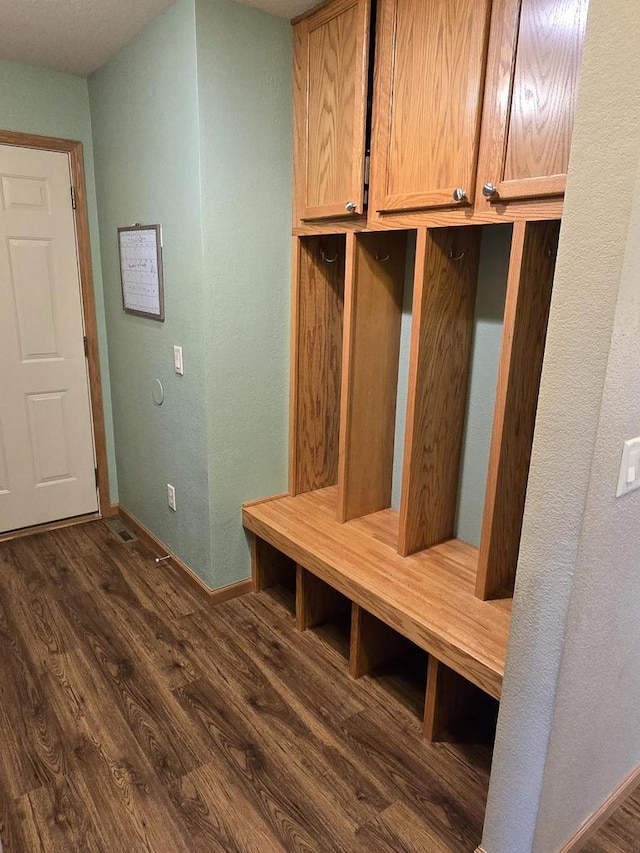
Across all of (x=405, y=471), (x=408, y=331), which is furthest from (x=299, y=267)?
(x=405, y=471)

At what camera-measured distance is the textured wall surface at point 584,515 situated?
959mm

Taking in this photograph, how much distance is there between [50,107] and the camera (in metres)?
2.82

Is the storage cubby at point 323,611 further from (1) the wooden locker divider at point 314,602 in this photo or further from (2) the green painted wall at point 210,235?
(2) the green painted wall at point 210,235

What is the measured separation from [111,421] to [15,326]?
28.3 inches

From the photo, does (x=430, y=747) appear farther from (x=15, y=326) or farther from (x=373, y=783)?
(x=15, y=326)

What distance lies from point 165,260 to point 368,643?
1.77m

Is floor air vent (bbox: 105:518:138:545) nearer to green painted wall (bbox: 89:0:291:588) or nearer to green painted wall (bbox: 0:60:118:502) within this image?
green painted wall (bbox: 89:0:291:588)

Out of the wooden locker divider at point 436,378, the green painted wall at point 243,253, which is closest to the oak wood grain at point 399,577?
the wooden locker divider at point 436,378

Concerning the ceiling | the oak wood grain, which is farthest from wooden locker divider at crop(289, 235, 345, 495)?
the ceiling

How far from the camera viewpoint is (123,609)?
2531 mm

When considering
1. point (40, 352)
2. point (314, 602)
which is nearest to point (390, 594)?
point (314, 602)

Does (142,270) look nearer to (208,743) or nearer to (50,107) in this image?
(50,107)

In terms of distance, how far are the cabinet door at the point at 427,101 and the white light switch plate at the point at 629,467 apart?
2.90 feet

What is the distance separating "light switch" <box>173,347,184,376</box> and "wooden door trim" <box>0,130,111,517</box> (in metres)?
0.93
